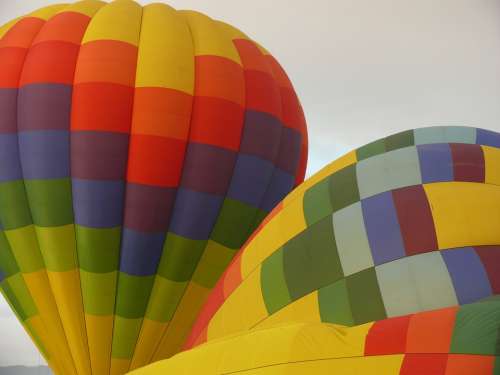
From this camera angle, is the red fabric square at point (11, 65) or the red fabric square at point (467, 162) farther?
the red fabric square at point (11, 65)

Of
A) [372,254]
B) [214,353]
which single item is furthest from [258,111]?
[214,353]

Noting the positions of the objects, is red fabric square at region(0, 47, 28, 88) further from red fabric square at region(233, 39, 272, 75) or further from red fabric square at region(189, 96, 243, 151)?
red fabric square at region(233, 39, 272, 75)

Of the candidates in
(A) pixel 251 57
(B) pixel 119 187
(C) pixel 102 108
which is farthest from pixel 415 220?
(A) pixel 251 57

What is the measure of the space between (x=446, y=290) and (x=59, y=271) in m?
3.62

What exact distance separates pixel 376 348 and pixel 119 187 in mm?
3687

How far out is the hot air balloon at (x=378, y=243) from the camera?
222 cm

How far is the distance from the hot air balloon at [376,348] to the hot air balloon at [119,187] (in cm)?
334

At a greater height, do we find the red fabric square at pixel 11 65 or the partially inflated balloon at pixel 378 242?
the red fabric square at pixel 11 65

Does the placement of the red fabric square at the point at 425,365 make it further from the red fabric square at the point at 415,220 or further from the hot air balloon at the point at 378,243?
the red fabric square at the point at 415,220

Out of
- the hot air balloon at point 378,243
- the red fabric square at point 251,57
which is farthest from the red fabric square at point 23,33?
the hot air balloon at point 378,243

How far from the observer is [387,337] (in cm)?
161

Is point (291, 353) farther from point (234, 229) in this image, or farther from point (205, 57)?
point (205, 57)

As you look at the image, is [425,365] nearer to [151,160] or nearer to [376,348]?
[376,348]

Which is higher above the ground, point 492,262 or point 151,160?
point 151,160
